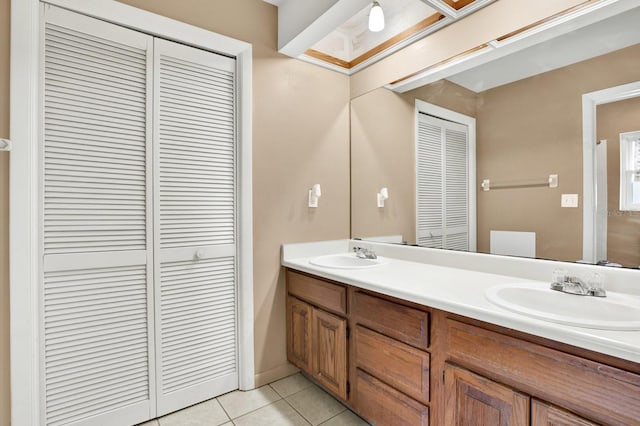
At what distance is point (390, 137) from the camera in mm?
A: 2334

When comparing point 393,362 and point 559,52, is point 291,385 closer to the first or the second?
point 393,362

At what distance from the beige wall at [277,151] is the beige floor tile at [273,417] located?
290 mm

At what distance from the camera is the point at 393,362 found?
56.9 inches

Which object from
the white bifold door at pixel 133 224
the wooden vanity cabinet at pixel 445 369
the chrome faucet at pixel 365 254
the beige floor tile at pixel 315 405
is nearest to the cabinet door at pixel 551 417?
the wooden vanity cabinet at pixel 445 369

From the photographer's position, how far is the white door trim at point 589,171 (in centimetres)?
137

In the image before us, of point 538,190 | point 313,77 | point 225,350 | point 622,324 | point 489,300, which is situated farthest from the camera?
point 313,77

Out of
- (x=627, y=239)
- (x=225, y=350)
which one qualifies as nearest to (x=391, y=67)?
(x=627, y=239)

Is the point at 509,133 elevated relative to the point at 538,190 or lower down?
elevated

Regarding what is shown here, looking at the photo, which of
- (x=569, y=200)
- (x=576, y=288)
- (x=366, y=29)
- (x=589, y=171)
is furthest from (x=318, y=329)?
(x=366, y=29)

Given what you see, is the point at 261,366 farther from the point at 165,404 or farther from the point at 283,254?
the point at 283,254

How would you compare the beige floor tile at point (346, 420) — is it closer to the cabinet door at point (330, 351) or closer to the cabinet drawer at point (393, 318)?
the cabinet door at point (330, 351)

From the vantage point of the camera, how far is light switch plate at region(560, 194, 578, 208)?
4.68 feet

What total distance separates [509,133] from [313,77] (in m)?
1.40

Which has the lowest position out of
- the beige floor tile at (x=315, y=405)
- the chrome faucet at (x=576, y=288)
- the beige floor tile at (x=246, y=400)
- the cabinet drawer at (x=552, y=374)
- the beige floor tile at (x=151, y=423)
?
the beige floor tile at (x=151, y=423)
